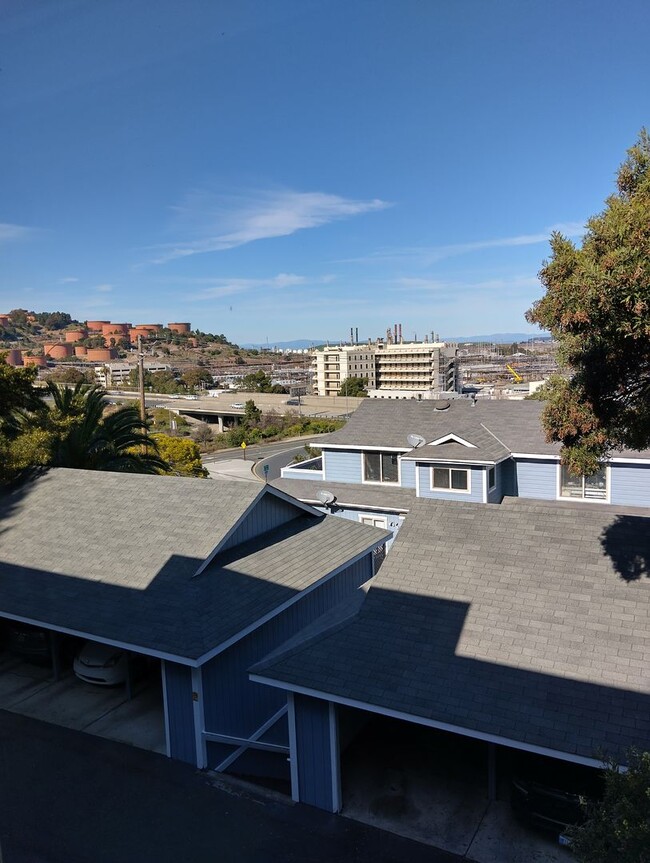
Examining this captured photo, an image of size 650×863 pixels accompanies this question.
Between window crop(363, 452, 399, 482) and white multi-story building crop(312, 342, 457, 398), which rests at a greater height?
white multi-story building crop(312, 342, 457, 398)

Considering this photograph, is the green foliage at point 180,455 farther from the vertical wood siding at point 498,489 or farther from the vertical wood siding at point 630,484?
the vertical wood siding at point 630,484

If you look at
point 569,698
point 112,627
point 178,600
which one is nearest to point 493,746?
point 569,698

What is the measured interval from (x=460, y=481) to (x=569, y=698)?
13246 mm

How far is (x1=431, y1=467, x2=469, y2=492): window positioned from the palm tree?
35.5ft

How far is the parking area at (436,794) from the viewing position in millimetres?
9211

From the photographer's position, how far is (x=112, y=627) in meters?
12.0

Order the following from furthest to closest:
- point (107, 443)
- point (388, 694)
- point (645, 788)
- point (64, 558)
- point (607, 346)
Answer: point (107, 443) < point (64, 558) < point (388, 694) < point (607, 346) < point (645, 788)

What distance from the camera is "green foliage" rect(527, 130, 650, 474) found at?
301 inches

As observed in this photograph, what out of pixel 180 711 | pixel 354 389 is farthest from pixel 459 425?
pixel 354 389

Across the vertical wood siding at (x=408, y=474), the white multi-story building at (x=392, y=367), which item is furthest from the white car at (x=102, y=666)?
the white multi-story building at (x=392, y=367)

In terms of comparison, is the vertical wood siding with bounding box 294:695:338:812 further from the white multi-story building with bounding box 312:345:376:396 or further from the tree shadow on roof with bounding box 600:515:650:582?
the white multi-story building with bounding box 312:345:376:396

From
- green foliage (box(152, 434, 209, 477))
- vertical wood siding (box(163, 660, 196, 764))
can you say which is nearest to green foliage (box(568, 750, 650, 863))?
vertical wood siding (box(163, 660, 196, 764))

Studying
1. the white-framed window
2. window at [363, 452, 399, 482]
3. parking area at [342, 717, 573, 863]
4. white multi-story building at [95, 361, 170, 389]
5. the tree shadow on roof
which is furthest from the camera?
white multi-story building at [95, 361, 170, 389]

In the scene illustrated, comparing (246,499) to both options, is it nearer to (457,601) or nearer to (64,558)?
(64,558)
